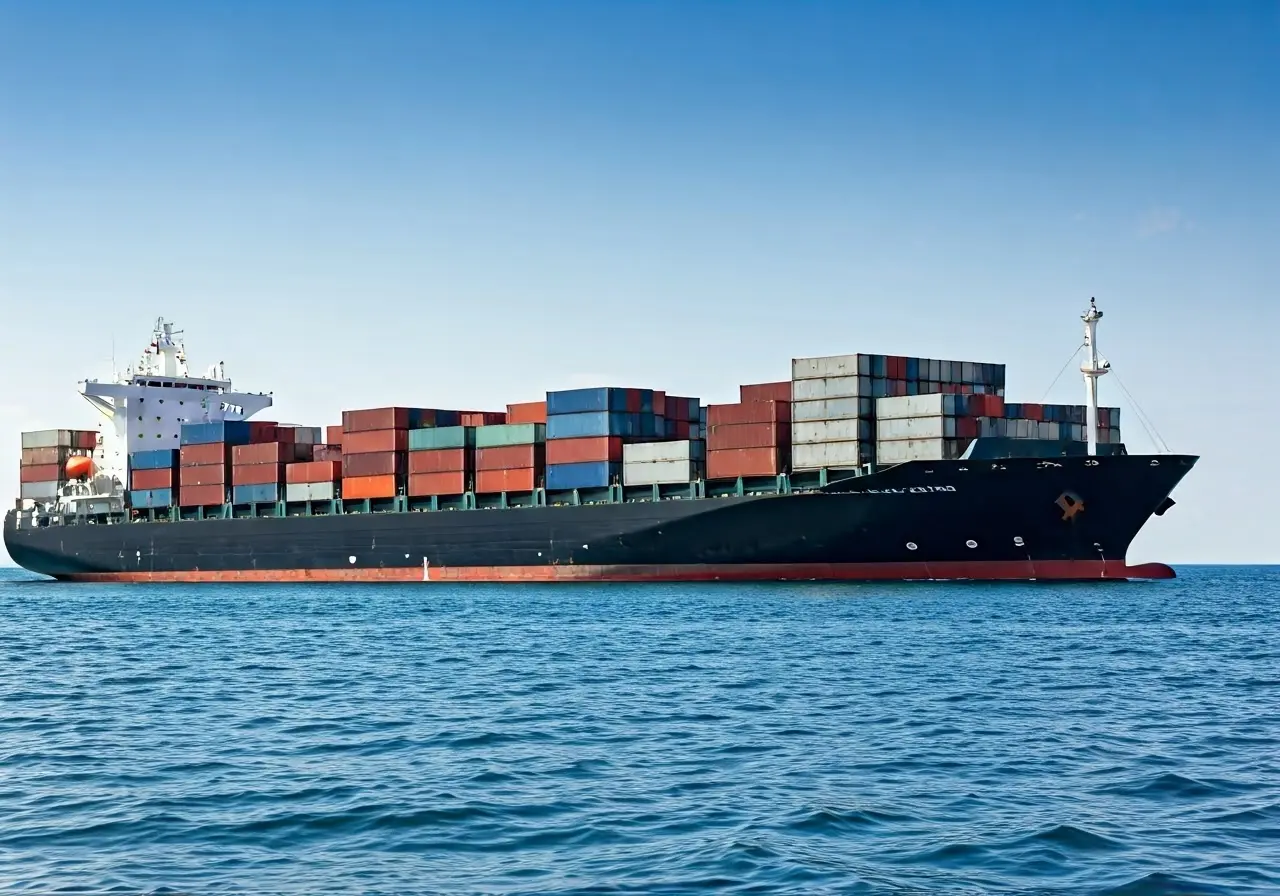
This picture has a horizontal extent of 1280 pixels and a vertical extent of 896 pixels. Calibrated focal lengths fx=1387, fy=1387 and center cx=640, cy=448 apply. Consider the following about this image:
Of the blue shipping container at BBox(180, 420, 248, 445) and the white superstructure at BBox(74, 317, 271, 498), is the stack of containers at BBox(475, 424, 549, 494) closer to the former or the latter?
the blue shipping container at BBox(180, 420, 248, 445)

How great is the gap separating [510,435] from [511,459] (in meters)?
1.33

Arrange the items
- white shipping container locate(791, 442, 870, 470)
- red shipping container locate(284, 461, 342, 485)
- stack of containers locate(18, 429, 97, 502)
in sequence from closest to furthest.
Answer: white shipping container locate(791, 442, 870, 470), red shipping container locate(284, 461, 342, 485), stack of containers locate(18, 429, 97, 502)

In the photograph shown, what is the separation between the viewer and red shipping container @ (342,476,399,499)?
67.8 m

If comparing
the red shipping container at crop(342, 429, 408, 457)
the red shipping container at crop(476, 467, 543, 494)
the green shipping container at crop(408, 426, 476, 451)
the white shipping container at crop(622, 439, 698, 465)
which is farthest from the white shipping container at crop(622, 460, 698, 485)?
the red shipping container at crop(342, 429, 408, 457)

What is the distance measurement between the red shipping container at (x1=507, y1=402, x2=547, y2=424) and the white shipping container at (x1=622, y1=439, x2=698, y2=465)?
6.17 meters

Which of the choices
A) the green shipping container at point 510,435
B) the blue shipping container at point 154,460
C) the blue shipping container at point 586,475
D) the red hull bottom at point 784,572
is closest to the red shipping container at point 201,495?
the blue shipping container at point 154,460

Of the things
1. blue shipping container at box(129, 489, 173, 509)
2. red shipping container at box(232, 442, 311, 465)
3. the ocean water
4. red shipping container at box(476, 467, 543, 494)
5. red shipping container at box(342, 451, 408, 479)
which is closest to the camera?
the ocean water

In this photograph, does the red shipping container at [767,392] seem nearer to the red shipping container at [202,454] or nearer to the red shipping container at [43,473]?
the red shipping container at [202,454]

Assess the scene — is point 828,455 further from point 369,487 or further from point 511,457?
point 369,487

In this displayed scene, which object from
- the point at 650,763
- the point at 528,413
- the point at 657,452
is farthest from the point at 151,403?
the point at 650,763

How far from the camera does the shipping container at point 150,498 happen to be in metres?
77.1

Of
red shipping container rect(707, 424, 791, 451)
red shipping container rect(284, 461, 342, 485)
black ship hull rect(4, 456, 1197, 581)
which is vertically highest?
red shipping container rect(707, 424, 791, 451)

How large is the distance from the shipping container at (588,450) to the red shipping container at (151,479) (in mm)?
27249

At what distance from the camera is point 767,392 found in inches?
2240
